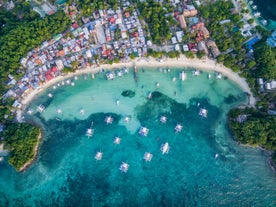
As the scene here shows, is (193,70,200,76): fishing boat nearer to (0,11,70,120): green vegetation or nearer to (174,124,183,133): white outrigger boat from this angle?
(174,124,183,133): white outrigger boat

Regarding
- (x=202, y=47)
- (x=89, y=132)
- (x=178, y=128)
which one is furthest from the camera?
(x=202, y=47)

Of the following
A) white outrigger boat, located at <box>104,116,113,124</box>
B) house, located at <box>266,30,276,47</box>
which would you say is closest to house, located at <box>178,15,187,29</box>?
house, located at <box>266,30,276,47</box>

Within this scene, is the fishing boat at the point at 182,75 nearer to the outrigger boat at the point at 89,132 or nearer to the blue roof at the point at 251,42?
the blue roof at the point at 251,42

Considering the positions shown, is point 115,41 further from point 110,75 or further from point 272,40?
point 272,40

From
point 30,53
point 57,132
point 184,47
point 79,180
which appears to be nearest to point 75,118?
point 57,132

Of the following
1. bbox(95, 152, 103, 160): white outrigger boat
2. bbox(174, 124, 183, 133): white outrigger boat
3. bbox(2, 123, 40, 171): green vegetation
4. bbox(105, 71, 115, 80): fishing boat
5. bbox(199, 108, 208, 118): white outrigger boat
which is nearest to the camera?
bbox(2, 123, 40, 171): green vegetation

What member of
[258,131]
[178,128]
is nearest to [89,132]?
[178,128]
